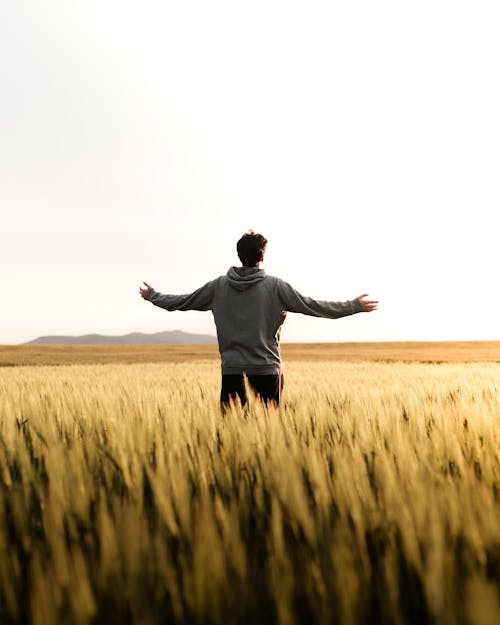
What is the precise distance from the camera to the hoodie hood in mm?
4672

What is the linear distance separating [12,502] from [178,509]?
65 cm

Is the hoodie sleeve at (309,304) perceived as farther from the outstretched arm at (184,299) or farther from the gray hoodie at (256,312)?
the outstretched arm at (184,299)

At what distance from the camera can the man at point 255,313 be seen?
468 centimetres

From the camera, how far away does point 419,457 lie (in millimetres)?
2490

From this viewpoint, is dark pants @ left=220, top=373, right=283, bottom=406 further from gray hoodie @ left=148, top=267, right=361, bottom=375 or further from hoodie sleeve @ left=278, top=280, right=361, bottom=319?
hoodie sleeve @ left=278, top=280, right=361, bottom=319

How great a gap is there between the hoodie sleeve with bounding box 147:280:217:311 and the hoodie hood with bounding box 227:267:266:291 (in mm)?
241

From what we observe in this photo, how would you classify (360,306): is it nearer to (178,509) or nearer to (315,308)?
(315,308)

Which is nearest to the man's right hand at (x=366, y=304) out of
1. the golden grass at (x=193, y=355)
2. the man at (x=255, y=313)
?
the man at (x=255, y=313)

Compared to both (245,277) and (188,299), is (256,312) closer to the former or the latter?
(245,277)

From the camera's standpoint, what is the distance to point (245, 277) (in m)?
4.67

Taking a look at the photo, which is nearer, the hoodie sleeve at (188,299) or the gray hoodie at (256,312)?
the gray hoodie at (256,312)

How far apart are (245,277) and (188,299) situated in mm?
566

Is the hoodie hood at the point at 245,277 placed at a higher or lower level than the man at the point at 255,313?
higher

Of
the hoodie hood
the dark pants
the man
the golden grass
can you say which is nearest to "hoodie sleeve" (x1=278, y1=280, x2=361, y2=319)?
the man
